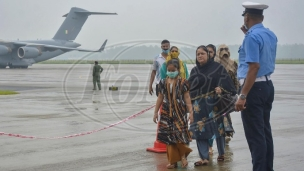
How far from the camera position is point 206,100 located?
321 inches

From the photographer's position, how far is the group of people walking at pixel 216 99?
251 inches

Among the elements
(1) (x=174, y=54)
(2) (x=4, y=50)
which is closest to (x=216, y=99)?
→ (1) (x=174, y=54)

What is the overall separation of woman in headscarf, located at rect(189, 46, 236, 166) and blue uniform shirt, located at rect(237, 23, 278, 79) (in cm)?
162

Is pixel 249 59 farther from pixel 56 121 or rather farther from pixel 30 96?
pixel 30 96

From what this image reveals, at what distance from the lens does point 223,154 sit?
8.34 meters

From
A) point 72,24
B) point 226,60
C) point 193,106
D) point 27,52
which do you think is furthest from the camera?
point 72,24

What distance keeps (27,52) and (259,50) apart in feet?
162

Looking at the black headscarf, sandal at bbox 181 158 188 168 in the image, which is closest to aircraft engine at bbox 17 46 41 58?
the black headscarf

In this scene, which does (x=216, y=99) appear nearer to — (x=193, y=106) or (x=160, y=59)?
(x=193, y=106)

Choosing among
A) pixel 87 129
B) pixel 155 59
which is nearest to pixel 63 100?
pixel 87 129

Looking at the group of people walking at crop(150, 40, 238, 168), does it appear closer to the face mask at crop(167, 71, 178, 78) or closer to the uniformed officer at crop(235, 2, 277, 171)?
the face mask at crop(167, 71, 178, 78)

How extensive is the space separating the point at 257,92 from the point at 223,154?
216 cm

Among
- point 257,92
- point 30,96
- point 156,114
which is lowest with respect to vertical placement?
point 30,96

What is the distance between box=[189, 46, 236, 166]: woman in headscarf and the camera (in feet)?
26.5
